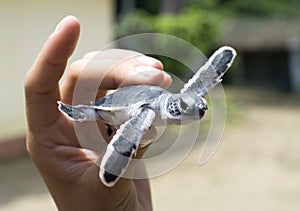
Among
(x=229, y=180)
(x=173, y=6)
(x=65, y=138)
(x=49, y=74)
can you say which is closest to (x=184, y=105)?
(x=49, y=74)

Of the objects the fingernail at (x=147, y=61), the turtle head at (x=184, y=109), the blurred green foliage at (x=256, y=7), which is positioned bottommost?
the blurred green foliage at (x=256, y=7)

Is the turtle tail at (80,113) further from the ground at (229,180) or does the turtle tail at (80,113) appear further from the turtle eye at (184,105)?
the ground at (229,180)

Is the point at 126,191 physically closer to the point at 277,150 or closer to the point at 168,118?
the point at 168,118

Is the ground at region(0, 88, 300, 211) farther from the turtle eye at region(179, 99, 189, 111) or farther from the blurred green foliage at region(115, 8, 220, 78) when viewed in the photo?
the turtle eye at region(179, 99, 189, 111)

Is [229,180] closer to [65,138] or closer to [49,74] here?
[65,138]

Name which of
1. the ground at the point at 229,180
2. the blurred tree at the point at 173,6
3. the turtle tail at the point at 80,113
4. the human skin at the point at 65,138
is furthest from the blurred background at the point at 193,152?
the blurred tree at the point at 173,6
